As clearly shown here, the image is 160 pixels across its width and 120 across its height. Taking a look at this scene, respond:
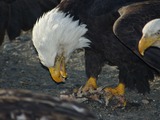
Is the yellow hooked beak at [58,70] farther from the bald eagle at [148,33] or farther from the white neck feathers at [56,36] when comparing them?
the bald eagle at [148,33]

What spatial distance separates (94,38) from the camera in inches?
345

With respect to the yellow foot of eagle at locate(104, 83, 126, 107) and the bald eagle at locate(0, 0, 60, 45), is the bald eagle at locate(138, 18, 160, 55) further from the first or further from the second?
the bald eagle at locate(0, 0, 60, 45)

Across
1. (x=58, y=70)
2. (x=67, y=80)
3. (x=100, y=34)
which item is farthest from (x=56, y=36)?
(x=67, y=80)

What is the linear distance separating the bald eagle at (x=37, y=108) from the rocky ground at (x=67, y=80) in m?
2.75

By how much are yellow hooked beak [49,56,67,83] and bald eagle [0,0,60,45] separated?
162 centimetres

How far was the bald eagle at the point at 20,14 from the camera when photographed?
1007 centimetres

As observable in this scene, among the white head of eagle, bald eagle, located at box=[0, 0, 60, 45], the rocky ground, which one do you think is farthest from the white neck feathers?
bald eagle, located at box=[0, 0, 60, 45]

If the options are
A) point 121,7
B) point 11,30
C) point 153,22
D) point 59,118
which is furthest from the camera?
point 11,30

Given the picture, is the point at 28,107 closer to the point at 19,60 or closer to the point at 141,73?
the point at 141,73

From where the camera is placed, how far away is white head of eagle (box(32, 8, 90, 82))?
27.6ft

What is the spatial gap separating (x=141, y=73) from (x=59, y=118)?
11.1 ft

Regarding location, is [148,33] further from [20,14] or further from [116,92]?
[20,14]

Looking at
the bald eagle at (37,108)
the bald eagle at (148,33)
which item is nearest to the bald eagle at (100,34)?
the bald eagle at (148,33)

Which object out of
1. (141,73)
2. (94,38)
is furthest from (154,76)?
(94,38)
